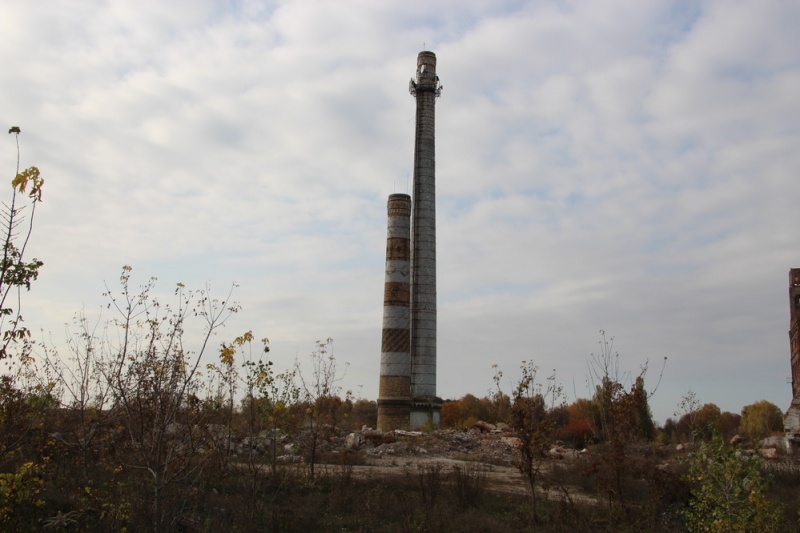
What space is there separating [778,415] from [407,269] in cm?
2877

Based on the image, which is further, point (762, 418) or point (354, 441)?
point (762, 418)

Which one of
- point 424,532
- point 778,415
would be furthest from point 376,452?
point 778,415

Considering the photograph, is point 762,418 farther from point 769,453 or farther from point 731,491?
point 731,491

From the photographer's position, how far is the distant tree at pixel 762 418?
41.2m

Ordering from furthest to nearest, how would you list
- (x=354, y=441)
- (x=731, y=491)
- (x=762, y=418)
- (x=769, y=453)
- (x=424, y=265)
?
(x=762, y=418)
(x=424, y=265)
(x=354, y=441)
(x=769, y=453)
(x=731, y=491)

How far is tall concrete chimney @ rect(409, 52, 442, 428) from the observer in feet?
104

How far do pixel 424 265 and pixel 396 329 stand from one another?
3.68 m

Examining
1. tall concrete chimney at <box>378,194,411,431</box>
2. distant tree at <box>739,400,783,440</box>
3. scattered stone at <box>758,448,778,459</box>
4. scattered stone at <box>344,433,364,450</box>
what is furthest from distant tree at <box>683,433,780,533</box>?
distant tree at <box>739,400,783,440</box>

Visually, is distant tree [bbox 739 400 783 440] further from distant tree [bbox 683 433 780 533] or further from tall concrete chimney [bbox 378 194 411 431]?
distant tree [bbox 683 433 780 533]

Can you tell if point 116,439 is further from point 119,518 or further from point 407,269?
point 407,269

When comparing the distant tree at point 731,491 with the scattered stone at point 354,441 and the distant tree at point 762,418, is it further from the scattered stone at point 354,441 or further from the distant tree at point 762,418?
the distant tree at point 762,418

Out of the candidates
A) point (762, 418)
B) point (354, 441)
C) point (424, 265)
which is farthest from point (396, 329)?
point (762, 418)

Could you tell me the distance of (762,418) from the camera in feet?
143

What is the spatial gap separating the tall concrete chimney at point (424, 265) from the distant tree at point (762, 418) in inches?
833
